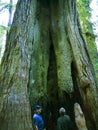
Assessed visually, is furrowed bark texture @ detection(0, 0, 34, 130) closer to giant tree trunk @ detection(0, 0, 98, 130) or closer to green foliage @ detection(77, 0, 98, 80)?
giant tree trunk @ detection(0, 0, 98, 130)

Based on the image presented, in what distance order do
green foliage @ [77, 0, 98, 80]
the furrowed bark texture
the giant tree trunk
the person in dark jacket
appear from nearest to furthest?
the furrowed bark texture
the giant tree trunk
the person in dark jacket
green foliage @ [77, 0, 98, 80]

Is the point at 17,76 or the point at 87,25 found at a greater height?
the point at 87,25

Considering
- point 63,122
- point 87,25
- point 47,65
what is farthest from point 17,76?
point 87,25

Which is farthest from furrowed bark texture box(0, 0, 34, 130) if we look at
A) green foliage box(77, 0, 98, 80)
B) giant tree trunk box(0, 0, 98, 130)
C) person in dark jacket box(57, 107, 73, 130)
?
green foliage box(77, 0, 98, 80)

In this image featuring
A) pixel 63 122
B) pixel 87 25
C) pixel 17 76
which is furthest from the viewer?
pixel 87 25

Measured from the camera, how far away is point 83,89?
6.07 metres

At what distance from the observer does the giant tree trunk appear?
16.5 ft

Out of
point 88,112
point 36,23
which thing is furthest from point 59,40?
point 88,112

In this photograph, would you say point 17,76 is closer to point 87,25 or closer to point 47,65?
point 47,65

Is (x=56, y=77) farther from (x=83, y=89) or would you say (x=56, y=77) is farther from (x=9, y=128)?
(x=9, y=128)

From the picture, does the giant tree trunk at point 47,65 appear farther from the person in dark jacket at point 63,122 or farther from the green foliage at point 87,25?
the green foliage at point 87,25

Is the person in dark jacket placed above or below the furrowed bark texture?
below

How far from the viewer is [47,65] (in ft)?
23.5

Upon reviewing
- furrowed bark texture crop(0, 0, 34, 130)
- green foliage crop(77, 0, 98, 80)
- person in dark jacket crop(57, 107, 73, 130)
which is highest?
green foliage crop(77, 0, 98, 80)
